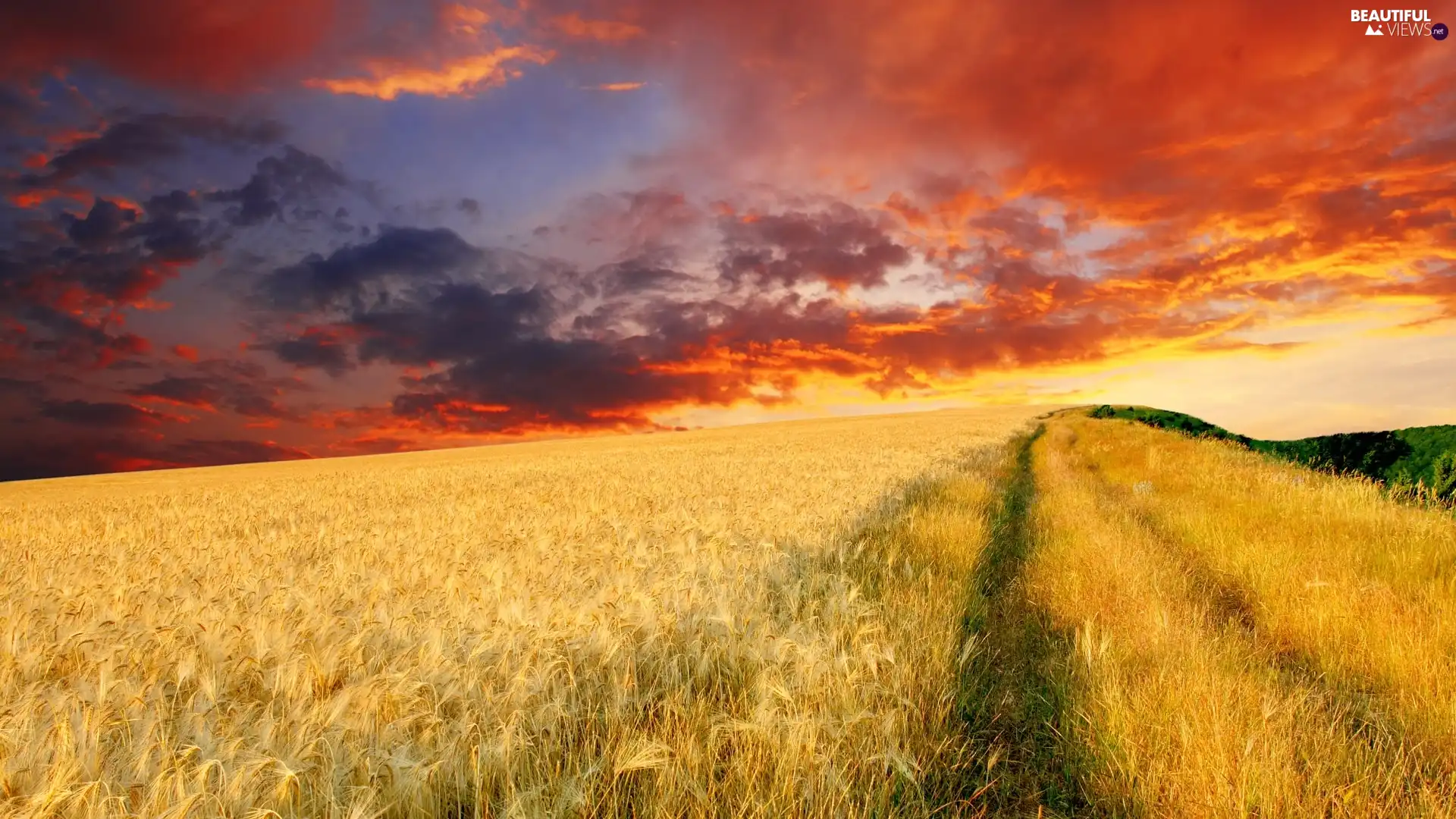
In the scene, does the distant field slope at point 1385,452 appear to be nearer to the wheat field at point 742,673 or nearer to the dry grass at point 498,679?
the wheat field at point 742,673

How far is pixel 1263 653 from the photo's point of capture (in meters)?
5.23

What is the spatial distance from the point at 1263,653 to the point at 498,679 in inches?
216

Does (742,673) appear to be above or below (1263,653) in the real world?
above

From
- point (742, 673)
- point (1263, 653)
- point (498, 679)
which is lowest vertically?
point (1263, 653)

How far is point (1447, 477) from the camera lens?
11969mm

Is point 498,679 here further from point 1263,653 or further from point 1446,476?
point 1446,476

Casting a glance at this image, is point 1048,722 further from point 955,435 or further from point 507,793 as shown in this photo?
point 955,435

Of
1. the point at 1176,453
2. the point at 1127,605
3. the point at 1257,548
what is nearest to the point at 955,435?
the point at 1176,453

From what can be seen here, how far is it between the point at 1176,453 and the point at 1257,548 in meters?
12.6

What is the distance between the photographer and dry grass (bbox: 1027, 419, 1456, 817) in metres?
3.27

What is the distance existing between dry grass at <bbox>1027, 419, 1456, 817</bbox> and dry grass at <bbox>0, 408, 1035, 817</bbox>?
35.0 inches

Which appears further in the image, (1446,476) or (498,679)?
(1446,476)

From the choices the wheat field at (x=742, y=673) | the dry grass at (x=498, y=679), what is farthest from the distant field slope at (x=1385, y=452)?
the dry grass at (x=498, y=679)

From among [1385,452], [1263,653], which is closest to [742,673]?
[1263,653]
